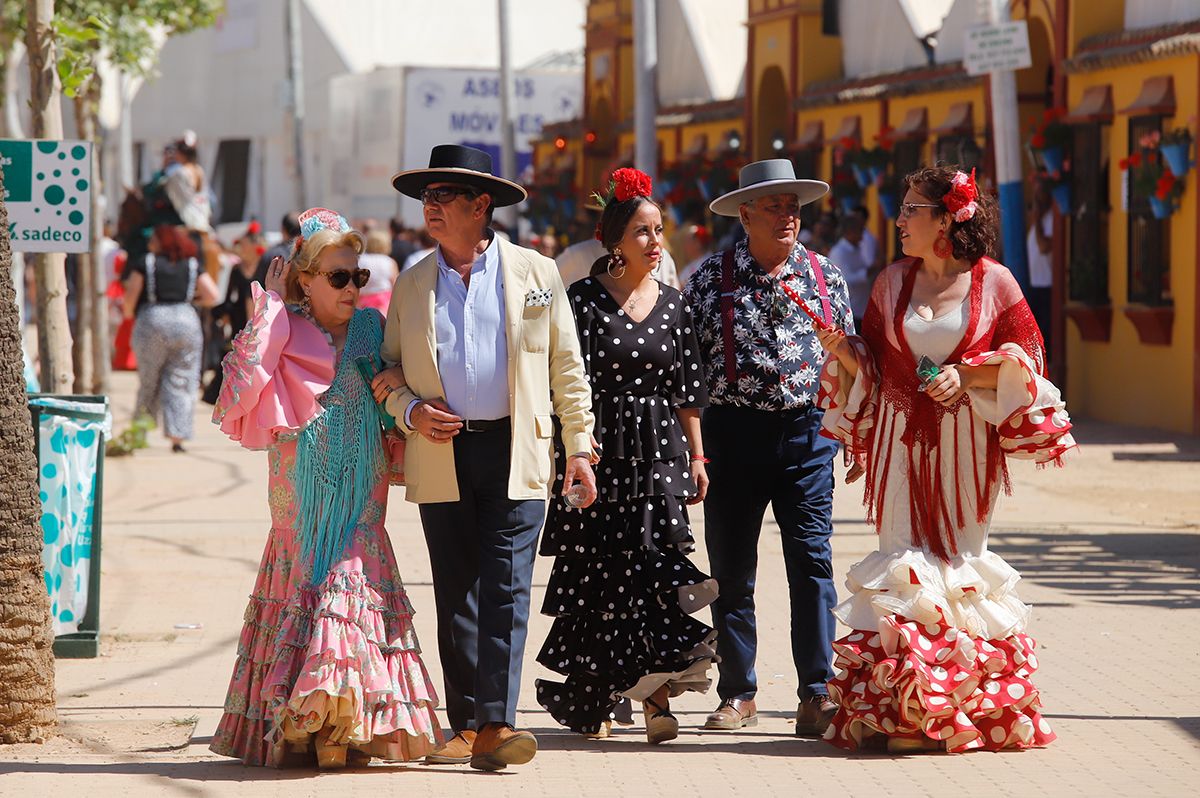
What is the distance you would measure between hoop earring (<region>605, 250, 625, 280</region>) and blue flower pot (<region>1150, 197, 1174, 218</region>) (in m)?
11.5

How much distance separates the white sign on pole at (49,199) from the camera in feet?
28.6

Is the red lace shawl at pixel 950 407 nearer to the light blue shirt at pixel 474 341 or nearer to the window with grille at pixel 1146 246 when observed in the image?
the light blue shirt at pixel 474 341

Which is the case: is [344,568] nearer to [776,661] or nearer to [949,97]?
[776,661]

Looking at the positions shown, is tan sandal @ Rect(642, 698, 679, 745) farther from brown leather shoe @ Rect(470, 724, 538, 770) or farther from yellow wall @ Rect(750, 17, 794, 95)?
yellow wall @ Rect(750, 17, 794, 95)

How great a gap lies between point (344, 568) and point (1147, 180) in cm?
1266

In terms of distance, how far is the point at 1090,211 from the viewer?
1933cm

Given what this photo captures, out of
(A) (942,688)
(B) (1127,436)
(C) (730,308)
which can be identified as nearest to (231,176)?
(B) (1127,436)

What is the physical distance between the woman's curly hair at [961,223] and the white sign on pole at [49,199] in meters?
3.66

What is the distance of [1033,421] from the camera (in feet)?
21.8

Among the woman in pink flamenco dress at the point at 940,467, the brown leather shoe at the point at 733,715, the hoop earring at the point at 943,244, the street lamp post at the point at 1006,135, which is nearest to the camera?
the woman in pink flamenco dress at the point at 940,467

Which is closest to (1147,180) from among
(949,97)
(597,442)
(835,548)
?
(949,97)

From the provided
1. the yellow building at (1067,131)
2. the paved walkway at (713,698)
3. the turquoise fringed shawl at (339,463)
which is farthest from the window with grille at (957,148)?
the turquoise fringed shawl at (339,463)

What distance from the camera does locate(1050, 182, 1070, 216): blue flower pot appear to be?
1955 cm

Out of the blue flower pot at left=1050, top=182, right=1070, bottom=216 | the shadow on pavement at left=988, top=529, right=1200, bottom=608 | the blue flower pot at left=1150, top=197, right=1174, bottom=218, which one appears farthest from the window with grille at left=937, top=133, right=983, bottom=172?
the shadow on pavement at left=988, top=529, right=1200, bottom=608
